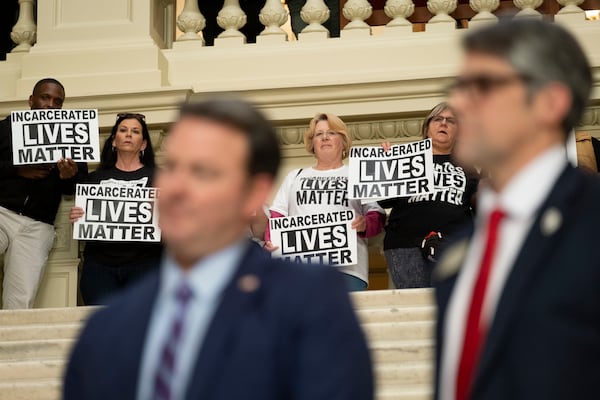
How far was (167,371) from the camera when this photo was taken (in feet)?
6.56

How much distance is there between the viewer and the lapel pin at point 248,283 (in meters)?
2.04

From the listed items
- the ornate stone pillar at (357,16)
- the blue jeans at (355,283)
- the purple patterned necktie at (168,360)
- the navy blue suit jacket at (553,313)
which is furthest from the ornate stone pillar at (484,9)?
the purple patterned necktie at (168,360)

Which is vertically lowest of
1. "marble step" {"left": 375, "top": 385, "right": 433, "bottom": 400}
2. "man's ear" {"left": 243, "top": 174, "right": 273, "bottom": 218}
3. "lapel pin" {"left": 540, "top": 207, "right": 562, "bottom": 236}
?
"marble step" {"left": 375, "top": 385, "right": 433, "bottom": 400}

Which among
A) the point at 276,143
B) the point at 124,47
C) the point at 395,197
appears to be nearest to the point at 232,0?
the point at 124,47

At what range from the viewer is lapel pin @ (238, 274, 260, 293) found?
2043mm

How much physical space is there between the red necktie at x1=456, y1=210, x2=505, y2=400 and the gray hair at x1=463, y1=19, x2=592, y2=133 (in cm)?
28

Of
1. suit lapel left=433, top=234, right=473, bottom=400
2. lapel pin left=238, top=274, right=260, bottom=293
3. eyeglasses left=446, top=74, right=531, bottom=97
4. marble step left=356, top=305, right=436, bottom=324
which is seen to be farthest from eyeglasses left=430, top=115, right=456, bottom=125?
lapel pin left=238, top=274, right=260, bottom=293

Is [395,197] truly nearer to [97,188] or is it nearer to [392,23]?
[97,188]

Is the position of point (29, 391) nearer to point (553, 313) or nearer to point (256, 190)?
point (256, 190)

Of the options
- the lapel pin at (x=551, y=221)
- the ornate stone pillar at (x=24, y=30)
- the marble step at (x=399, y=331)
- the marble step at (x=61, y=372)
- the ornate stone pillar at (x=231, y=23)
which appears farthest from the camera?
the ornate stone pillar at (x=24, y=30)

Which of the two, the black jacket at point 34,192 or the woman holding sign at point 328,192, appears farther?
the black jacket at point 34,192

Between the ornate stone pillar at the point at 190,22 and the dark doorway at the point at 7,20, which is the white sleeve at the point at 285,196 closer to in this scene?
the ornate stone pillar at the point at 190,22

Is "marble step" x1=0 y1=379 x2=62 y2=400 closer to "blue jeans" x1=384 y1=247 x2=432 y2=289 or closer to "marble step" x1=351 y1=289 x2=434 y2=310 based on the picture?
"marble step" x1=351 y1=289 x2=434 y2=310

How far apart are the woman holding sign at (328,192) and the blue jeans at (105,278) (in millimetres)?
686
